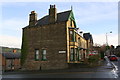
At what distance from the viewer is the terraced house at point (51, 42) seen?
24234 millimetres

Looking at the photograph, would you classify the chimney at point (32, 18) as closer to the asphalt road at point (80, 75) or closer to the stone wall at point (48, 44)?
the stone wall at point (48, 44)

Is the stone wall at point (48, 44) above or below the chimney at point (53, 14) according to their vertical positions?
below

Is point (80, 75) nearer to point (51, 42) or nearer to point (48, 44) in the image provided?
point (51, 42)

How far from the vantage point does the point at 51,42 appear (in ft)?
83.4

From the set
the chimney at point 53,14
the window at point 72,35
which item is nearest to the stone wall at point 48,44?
the chimney at point 53,14

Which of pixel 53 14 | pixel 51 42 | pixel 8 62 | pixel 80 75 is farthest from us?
pixel 8 62

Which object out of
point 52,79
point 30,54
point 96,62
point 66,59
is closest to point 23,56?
point 30,54

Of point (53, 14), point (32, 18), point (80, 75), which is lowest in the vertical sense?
point (80, 75)

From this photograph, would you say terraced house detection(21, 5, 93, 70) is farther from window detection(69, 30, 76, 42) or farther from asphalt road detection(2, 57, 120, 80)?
asphalt road detection(2, 57, 120, 80)

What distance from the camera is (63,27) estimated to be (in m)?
24.5

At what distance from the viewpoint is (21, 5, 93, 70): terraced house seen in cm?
2423

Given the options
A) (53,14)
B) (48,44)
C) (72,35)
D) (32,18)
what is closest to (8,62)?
(32,18)

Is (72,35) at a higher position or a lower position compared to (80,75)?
higher

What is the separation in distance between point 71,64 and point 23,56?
11.0 metres
